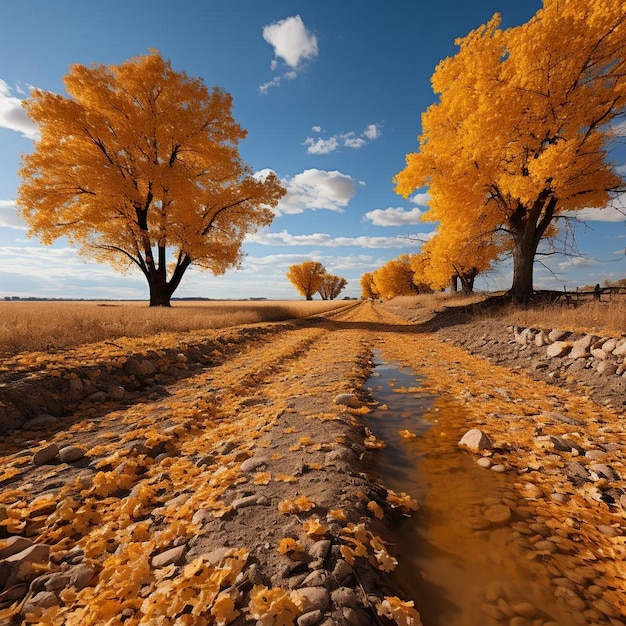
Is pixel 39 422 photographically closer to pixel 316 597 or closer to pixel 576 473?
pixel 316 597

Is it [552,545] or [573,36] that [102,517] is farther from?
[573,36]

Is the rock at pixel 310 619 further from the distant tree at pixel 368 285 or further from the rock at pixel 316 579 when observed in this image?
the distant tree at pixel 368 285

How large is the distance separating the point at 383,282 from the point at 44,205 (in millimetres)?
63352

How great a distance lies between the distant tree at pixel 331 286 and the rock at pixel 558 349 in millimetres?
104329

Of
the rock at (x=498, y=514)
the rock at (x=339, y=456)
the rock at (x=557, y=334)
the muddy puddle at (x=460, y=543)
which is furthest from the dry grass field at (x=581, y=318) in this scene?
the rock at (x=339, y=456)

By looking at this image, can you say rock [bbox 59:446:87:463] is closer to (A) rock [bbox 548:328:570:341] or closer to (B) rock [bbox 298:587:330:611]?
(B) rock [bbox 298:587:330:611]

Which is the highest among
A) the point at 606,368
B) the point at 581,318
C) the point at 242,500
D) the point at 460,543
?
the point at 581,318

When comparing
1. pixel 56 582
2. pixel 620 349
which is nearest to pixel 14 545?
pixel 56 582

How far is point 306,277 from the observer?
89.9 meters

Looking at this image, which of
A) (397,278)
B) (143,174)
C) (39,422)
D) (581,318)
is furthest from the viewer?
(397,278)

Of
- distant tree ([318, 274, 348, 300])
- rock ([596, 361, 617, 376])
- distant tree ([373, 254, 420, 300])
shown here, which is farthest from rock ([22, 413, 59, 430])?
distant tree ([318, 274, 348, 300])

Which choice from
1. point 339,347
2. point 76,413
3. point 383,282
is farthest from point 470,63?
point 383,282

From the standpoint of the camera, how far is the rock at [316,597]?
1.66m

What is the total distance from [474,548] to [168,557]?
2217 mm
